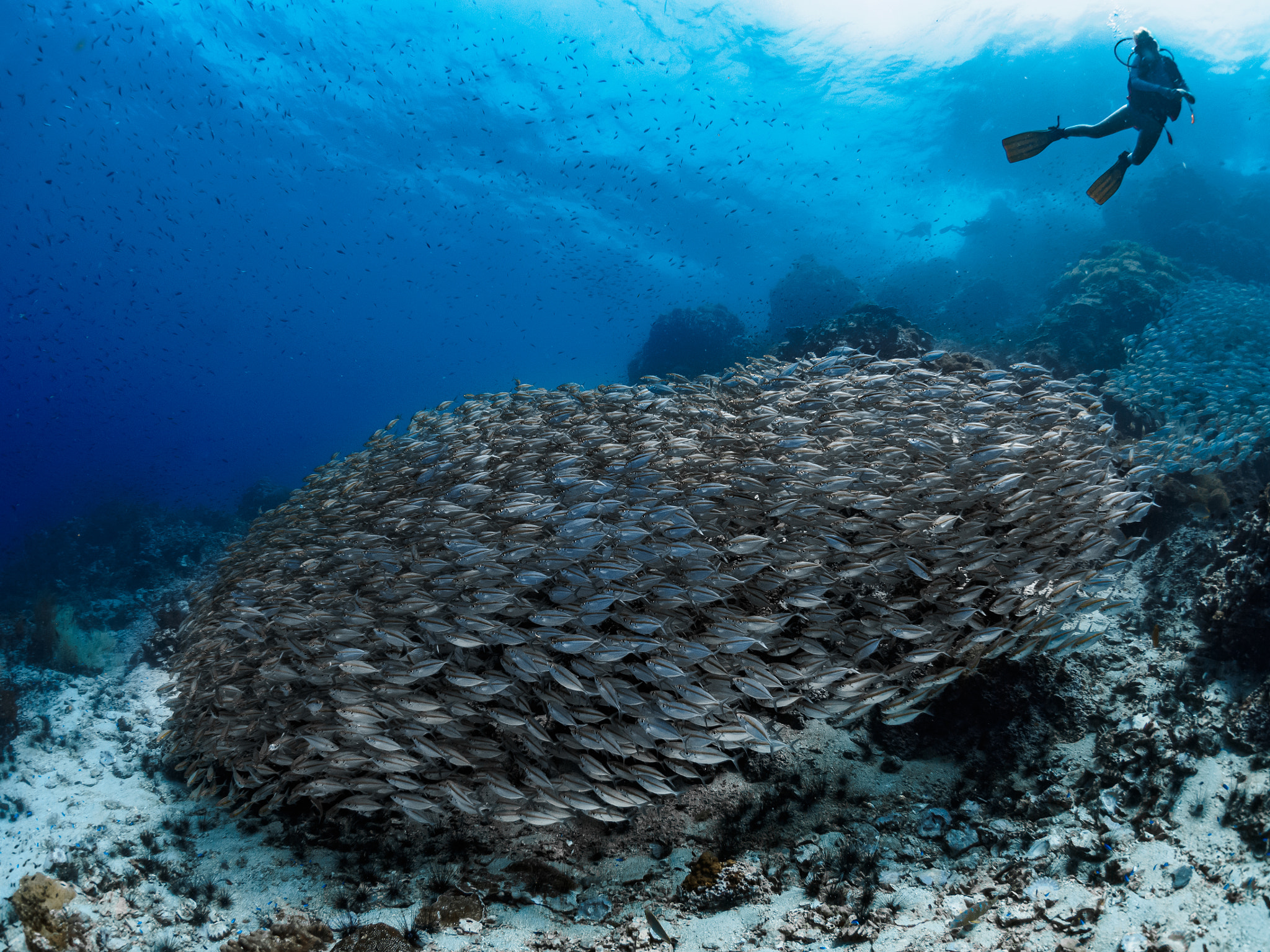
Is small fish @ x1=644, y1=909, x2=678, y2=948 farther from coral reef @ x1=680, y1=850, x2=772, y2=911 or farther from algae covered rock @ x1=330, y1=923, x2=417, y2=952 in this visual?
algae covered rock @ x1=330, y1=923, x2=417, y2=952

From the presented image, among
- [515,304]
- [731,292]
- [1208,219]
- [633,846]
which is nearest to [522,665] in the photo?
[633,846]

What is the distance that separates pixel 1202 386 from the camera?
36.9 feet

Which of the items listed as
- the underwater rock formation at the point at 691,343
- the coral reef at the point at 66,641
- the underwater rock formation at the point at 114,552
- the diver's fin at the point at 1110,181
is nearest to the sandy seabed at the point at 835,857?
the diver's fin at the point at 1110,181

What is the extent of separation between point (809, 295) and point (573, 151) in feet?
76.2

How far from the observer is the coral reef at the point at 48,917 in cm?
400

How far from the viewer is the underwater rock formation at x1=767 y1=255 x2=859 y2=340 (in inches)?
1358

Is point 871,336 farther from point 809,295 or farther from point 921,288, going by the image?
point 921,288

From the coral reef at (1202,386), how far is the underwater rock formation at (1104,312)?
1577 mm

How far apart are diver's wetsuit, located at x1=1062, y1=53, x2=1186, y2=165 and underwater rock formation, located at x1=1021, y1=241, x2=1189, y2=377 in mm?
7602

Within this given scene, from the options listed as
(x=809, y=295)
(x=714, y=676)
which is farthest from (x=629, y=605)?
(x=809, y=295)

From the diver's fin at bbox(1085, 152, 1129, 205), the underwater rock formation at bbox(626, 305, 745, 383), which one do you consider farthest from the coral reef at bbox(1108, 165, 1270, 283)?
the diver's fin at bbox(1085, 152, 1129, 205)

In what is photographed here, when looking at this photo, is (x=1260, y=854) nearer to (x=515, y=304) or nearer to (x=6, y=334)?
(x=515, y=304)

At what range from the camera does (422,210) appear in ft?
186

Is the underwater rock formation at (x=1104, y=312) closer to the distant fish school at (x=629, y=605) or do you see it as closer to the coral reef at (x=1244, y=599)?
the coral reef at (x=1244, y=599)
